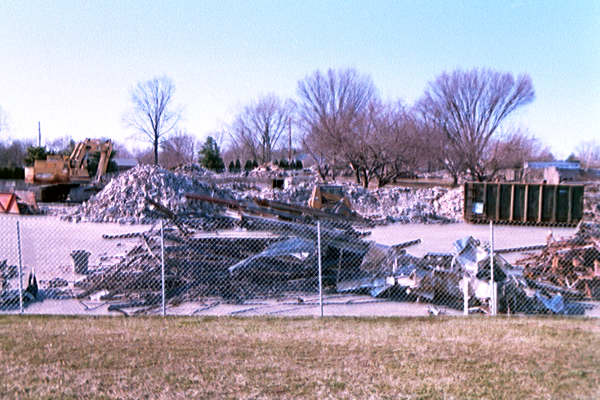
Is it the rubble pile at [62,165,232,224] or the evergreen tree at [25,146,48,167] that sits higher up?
the evergreen tree at [25,146,48,167]

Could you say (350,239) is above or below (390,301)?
above

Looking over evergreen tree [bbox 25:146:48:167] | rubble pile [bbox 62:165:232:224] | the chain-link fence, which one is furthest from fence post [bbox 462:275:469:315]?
evergreen tree [bbox 25:146:48:167]

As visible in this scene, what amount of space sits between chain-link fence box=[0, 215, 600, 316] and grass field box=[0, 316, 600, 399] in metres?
1.30

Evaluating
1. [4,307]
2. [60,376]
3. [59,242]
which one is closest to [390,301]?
[60,376]

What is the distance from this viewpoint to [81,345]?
6008 mm

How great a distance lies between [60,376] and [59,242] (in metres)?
13.7

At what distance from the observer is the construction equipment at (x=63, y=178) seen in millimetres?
34531

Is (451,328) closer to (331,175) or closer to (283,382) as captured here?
(283,382)

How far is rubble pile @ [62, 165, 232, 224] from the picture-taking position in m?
24.7

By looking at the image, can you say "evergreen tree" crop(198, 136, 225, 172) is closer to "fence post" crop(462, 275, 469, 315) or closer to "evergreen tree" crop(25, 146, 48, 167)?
"evergreen tree" crop(25, 146, 48, 167)

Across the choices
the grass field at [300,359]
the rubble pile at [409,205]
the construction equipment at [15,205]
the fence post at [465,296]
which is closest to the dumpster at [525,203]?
the rubble pile at [409,205]

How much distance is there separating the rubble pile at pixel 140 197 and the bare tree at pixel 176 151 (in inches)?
1817

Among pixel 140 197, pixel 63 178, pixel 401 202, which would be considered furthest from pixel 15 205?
pixel 401 202

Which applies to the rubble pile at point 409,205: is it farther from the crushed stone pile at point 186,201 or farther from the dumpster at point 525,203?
the dumpster at point 525,203
